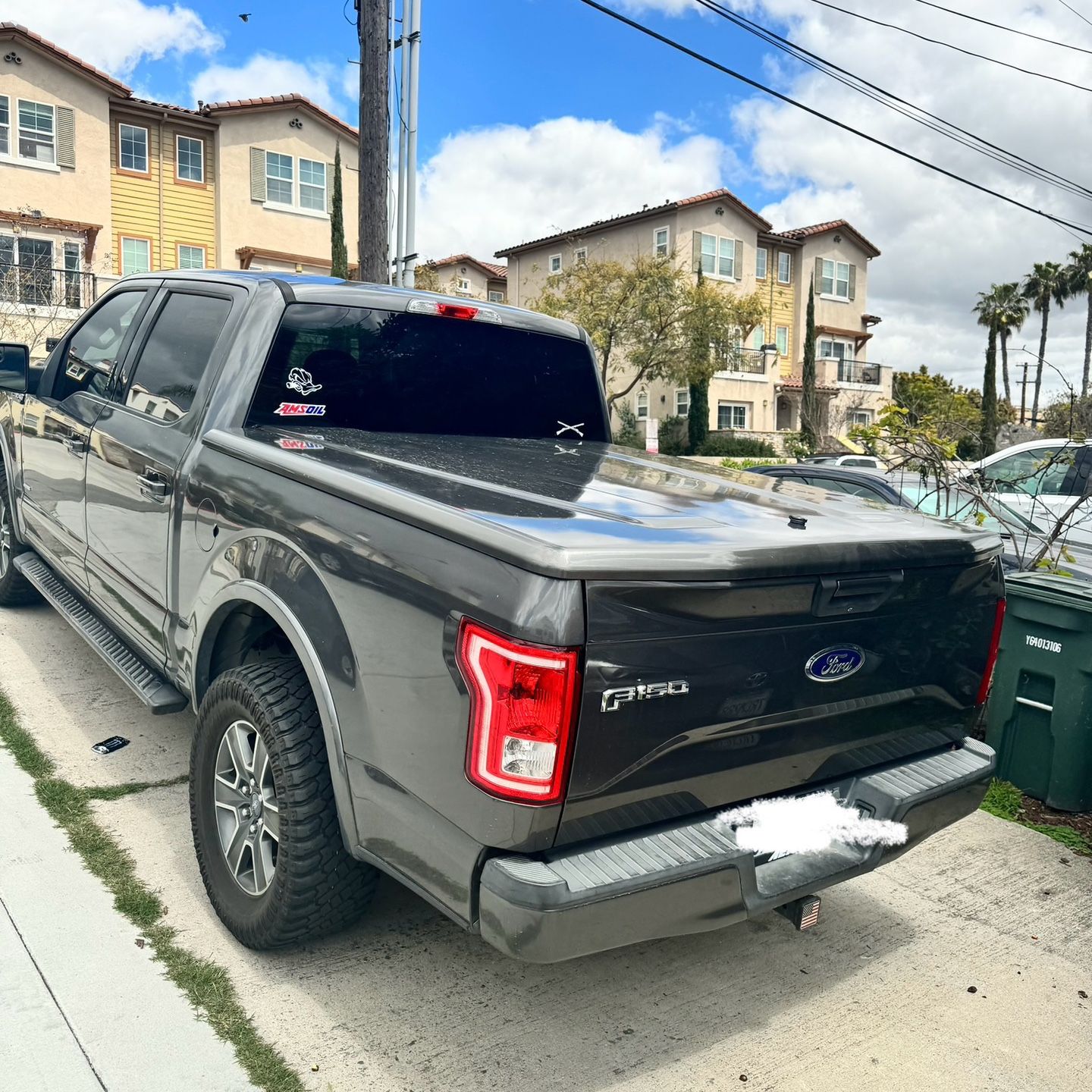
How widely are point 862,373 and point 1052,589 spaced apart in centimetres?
4120

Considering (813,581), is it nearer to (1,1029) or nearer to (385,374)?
(385,374)

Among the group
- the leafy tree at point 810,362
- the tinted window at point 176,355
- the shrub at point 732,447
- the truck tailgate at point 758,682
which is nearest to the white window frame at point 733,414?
the shrub at point 732,447

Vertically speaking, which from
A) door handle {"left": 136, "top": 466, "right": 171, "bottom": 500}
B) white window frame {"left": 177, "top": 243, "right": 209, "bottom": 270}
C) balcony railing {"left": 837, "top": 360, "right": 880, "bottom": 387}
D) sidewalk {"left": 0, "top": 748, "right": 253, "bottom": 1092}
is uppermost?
white window frame {"left": 177, "top": 243, "right": 209, "bottom": 270}

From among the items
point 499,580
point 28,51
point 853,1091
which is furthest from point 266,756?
point 28,51

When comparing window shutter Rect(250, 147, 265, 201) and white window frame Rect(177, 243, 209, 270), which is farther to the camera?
window shutter Rect(250, 147, 265, 201)

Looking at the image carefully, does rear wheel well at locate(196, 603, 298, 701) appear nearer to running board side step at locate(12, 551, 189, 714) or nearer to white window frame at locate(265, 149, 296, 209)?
running board side step at locate(12, 551, 189, 714)

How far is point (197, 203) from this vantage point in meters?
29.7

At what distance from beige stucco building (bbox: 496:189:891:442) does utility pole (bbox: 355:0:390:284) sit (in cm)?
2549

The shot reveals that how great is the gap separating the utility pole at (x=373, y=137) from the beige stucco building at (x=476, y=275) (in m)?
33.3

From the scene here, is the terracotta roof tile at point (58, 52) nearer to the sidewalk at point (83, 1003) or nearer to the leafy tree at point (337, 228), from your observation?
the leafy tree at point (337, 228)

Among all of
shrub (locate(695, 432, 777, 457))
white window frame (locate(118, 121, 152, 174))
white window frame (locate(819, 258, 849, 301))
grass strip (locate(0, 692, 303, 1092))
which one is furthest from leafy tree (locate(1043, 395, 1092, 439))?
white window frame (locate(819, 258, 849, 301))

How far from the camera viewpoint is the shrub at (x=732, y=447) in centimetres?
3522

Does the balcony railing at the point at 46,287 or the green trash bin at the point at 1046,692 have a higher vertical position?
the balcony railing at the point at 46,287

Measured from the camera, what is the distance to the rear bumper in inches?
82.7
